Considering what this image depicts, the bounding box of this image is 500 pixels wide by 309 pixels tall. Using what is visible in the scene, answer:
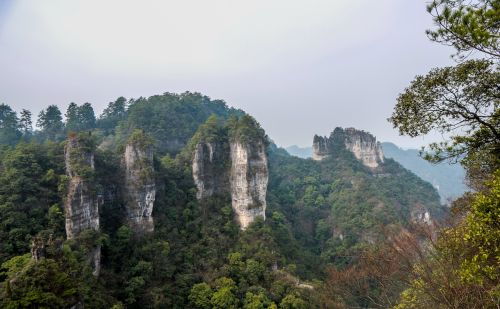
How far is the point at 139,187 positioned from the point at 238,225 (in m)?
11.6

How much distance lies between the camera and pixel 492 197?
236 inches

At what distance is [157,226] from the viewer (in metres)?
27.7

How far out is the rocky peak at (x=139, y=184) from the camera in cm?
2622

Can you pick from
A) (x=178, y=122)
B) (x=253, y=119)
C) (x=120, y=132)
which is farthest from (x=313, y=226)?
(x=120, y=132)

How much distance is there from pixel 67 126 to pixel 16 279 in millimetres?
40775

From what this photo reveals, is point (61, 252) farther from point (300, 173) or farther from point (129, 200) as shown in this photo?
point (300, 173)

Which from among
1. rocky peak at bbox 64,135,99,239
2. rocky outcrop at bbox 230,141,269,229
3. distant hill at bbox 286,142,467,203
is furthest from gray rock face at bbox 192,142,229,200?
distant hill at bbox 286,142,467,203

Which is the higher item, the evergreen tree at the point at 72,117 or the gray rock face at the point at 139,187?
the evergreen tree at the point at 72,117

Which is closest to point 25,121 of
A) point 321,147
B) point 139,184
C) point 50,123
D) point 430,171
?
point 50,123

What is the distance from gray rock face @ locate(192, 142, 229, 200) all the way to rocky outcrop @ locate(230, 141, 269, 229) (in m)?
1.86

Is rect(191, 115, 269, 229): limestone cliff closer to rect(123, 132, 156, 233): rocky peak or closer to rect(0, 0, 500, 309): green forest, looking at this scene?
rect(0, 0, 500, 309): green forest

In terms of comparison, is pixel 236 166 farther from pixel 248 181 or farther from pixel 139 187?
pixel 139 187

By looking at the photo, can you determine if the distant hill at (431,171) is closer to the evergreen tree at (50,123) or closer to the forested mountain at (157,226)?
the forested mountain at (157,226)

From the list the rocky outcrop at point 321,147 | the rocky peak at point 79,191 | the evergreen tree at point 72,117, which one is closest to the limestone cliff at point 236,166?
the rocky peak at point 79,191
